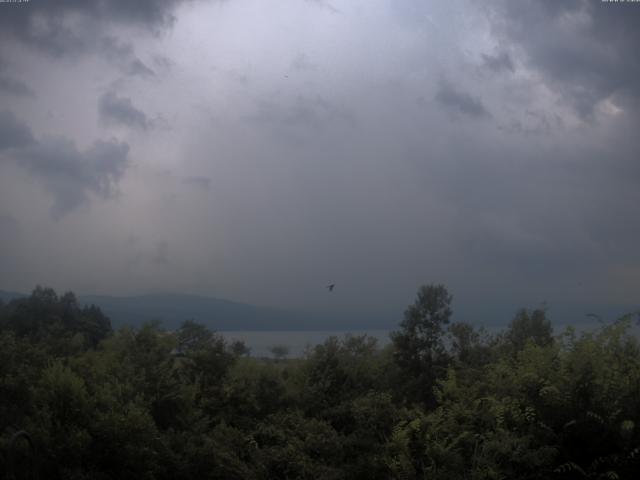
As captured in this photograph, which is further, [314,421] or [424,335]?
[424,335]

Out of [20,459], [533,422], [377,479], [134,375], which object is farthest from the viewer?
[134,375]

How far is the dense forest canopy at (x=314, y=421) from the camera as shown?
969 centimetres

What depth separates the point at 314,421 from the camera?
41.8 ft

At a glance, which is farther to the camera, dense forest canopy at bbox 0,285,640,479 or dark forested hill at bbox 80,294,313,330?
dark forested hill at bbox 80,294,313,330

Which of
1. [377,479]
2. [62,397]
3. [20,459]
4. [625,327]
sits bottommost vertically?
[377,479]

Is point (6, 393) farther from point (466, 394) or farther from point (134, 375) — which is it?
point (466, 394)

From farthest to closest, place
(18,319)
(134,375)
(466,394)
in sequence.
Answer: (18,319), (134,375), (466,394)

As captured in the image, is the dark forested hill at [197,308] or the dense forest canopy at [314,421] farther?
the dark forested hill at [197,308]

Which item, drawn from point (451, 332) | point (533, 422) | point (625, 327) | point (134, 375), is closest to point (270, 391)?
point (134, 375)

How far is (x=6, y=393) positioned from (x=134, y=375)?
10.1 ft

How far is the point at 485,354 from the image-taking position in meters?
21.9

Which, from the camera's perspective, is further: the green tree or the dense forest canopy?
the green tree

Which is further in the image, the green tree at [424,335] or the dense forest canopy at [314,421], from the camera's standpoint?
the green tree at [424,335]

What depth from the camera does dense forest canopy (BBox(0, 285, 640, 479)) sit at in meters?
9.69
